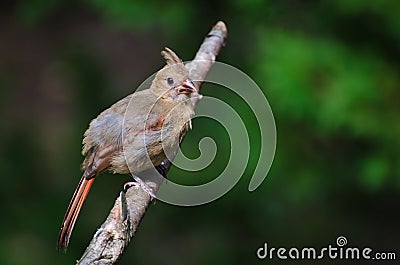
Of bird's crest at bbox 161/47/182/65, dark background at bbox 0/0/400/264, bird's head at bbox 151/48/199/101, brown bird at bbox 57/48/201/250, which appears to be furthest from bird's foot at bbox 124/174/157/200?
dark background at bbox 0/0/400/264

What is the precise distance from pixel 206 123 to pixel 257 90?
1.43ft

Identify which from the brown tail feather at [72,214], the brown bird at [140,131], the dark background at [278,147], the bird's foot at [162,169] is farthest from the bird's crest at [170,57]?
the dark background at [278,147]

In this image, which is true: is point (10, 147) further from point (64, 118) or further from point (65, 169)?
point (64, 118)

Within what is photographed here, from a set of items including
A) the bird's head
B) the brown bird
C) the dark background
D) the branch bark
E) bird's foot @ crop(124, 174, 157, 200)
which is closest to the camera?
the branch bark

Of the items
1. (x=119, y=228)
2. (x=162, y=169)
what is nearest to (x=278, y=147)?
(x=162, y=169)

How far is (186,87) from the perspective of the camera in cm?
309

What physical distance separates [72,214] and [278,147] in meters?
1.62

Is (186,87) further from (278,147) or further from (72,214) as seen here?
(278,147)

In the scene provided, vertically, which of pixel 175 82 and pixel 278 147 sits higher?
pixel 278 147

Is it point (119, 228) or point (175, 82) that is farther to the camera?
point (175, 82)

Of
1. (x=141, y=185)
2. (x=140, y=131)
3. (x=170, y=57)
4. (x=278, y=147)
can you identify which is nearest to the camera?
(x=141, y=185)

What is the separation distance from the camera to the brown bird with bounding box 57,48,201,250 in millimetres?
2988

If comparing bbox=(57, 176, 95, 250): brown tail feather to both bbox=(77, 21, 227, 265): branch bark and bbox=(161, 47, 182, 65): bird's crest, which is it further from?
bbox=(161, 47, 182, 65): bird's crest

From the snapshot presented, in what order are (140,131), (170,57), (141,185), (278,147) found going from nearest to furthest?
(141,185) → (140,131) → (170,57) → (278,147)
